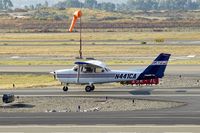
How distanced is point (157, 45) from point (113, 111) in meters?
68.5

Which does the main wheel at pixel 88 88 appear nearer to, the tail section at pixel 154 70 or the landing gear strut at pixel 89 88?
the landing gear strut at pixel 89 88

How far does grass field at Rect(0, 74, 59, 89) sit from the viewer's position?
57.2 metres

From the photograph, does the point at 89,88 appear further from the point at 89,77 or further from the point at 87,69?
the point at 87,69

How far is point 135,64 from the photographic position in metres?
74.5

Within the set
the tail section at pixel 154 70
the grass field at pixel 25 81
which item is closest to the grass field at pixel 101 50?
the grass field at pixel 25 81

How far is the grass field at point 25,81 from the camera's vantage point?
5722 centimetres

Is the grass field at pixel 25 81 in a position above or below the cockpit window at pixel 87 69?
below

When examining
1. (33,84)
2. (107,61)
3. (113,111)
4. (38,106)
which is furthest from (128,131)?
(107,61)

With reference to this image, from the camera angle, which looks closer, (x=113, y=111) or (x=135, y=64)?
(x=113, y=111)

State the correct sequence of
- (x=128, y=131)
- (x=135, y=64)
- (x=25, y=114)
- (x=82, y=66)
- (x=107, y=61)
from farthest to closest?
(x=107, y=61) < (x=135, y=64) < (x=82, y=66) < (x=25, y=114) < (x=128, y=131)

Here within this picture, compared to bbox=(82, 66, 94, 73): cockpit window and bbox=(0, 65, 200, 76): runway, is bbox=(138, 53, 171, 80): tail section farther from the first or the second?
bbox=(0, 65, 200, 76): runway

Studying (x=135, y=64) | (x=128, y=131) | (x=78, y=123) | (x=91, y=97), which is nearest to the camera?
(x=128, y=131)

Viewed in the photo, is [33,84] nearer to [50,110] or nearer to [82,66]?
[82,66]

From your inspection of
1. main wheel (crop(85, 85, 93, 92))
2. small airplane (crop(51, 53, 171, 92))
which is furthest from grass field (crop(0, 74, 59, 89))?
main wheel (crop(85, 85, 93, 92))
